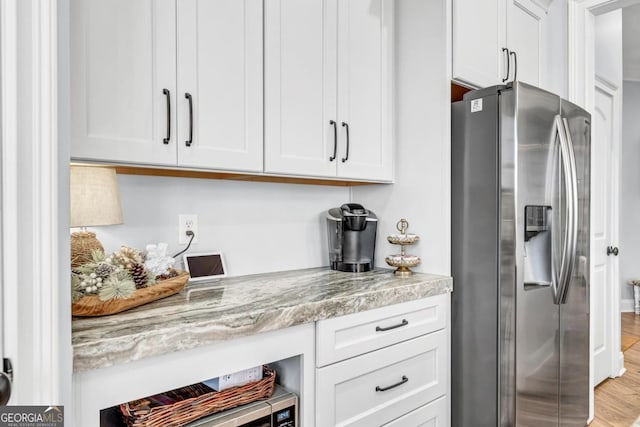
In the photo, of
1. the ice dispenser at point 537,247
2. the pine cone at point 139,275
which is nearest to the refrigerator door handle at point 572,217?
the ice dispenser at point 537,247

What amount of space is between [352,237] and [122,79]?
1.18 metres

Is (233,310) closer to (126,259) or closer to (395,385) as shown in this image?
(126,259)

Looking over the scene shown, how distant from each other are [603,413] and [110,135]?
3061mm

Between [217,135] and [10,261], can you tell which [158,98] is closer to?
[217,135]

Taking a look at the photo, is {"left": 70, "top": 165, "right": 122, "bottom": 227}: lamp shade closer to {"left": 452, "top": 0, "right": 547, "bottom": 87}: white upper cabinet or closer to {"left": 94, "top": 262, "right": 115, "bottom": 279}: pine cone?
{"left": 94, "top": 262, "right": 115, "bottom": 279}: pine cone

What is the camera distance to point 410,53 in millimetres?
1956

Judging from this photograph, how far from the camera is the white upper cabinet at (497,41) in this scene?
1.85 m

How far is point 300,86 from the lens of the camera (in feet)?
5.39

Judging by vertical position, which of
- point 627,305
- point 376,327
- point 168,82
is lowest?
point 627,305

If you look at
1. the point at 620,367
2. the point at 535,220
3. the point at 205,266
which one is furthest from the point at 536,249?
the point at 620,367

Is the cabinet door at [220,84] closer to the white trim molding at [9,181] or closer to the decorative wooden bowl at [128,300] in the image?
the decorative wooden bowl at [128,300]

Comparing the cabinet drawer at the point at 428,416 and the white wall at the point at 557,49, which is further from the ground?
the white wall at the point at 557,49

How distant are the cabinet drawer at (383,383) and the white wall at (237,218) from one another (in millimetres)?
659

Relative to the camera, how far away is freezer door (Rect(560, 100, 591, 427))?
1.99 metres
